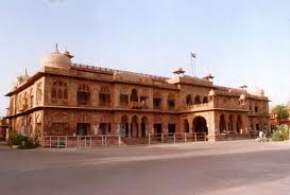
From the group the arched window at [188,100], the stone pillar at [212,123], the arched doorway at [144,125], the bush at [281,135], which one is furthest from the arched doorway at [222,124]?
the arched doorway at [144,125]

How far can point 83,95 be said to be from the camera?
31938 mm

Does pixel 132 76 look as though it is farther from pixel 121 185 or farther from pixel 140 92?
pixel 121 185

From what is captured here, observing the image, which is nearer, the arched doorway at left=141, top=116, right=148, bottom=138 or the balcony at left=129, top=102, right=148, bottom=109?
the balcony at left=129, top=102, right=148, bottom=109

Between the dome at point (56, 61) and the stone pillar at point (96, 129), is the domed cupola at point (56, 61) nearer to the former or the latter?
the dome at point (56, 61)

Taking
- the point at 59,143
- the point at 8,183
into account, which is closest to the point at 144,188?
the point at 8,183

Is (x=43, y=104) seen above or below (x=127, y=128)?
above

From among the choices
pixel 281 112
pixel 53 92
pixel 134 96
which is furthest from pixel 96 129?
pixel 281 112

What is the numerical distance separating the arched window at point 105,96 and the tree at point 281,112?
4168 centimetres

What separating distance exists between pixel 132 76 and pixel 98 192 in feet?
97.3

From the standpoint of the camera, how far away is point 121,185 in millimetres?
7090

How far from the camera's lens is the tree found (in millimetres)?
61297

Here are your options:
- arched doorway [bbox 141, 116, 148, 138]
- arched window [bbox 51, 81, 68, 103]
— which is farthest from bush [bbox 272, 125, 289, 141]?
arched window [bbox 51, 81, 68, 103]

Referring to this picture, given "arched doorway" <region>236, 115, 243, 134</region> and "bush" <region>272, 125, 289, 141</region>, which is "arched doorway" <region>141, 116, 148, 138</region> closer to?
"arched doorway" <region>236, 115, 243, 134</region>

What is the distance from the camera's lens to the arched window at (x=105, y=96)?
33062 millimetres
